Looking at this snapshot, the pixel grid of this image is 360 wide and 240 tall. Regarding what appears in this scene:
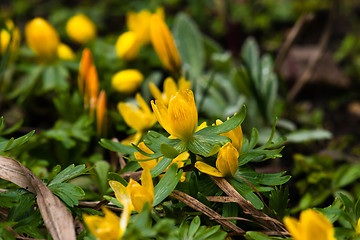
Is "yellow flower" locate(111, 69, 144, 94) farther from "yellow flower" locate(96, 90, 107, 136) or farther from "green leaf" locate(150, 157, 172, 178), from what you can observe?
"green leaf" locate(150, 157, 172, 178)

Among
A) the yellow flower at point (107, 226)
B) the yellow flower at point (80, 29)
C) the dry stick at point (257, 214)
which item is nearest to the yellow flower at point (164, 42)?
the yellow flower at point (80, 29)

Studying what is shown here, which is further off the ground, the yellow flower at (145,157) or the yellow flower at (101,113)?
the yellow flower at (145,157)

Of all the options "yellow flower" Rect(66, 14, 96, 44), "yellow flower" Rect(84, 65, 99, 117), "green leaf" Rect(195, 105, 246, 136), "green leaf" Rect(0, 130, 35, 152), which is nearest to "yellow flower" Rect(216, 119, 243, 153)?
"green leaf" Rect(195, 105, 246, 136)

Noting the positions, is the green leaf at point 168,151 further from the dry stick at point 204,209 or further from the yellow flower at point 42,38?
the yellow flower at point 42,38

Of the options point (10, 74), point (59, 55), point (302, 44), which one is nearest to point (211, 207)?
point (59, 55)

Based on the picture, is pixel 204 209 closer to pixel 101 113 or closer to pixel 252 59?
pixel 101 113

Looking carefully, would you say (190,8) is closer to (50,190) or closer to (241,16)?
(241,16)

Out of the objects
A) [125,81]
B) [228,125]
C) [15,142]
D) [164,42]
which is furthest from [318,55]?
[15,142]
